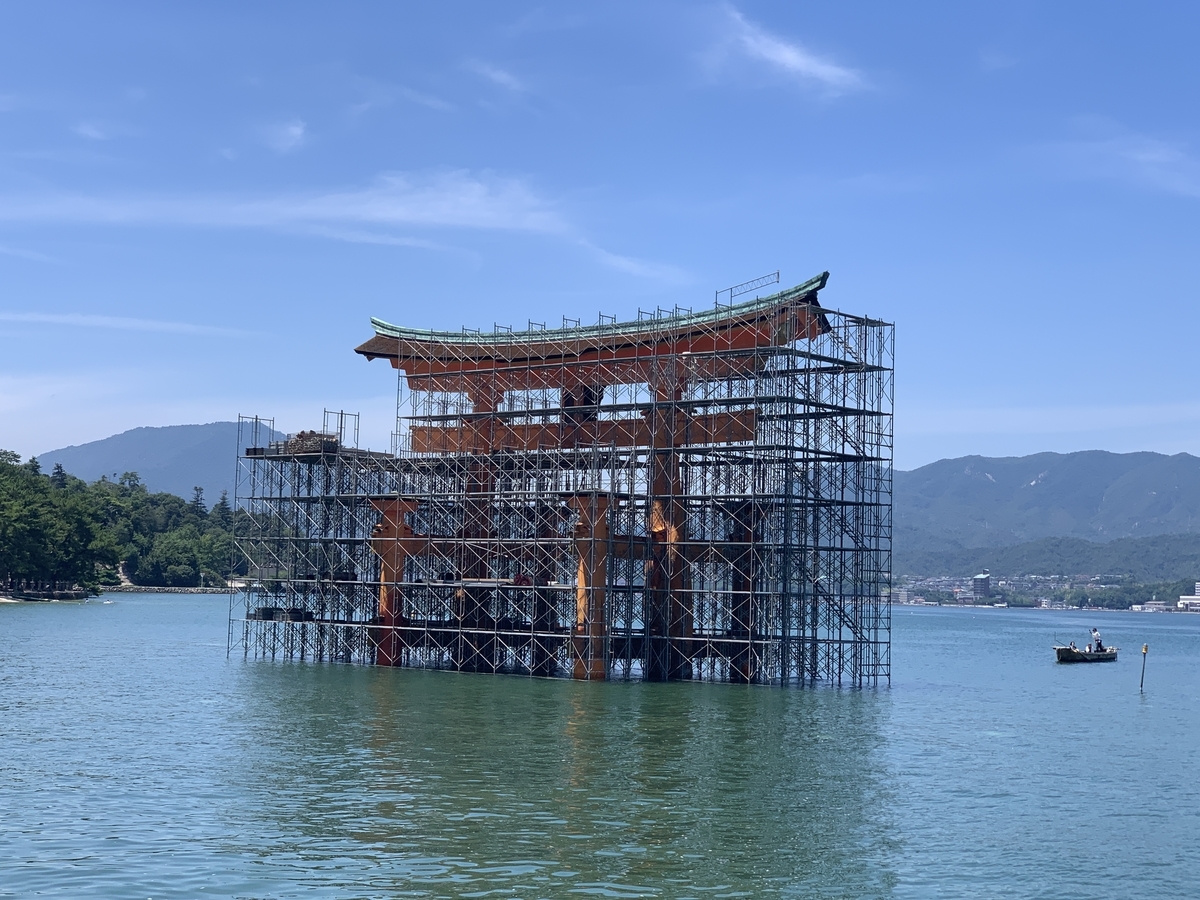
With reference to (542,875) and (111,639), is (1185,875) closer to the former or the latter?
(542,875)

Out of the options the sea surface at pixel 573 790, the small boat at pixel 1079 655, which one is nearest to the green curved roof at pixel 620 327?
the sea surface at pixel 573 790

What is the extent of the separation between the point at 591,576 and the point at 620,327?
42.2ft

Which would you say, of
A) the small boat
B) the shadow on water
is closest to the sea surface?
the shadow on water

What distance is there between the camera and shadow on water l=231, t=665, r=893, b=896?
2647cm

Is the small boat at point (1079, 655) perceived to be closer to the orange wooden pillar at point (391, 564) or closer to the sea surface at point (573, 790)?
the sea surface at point (573, 790)

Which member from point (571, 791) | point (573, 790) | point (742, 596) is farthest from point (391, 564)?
point (571, 791)

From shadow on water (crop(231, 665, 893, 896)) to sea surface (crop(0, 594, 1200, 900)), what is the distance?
0.33 ft

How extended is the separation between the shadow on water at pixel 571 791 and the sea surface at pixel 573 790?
10 cm

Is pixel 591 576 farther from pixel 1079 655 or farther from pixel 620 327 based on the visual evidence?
pixel 1079 655

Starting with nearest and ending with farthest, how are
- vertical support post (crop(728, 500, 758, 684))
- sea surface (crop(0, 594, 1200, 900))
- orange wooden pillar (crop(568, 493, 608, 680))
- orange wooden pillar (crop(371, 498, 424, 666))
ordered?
sea surface (crop(0, 594, 1200, 900))
vertical support post (crop(728, 500, 758, 684))
orange wooden pillar (crop(568, 493, 608, 680))
orange wooden pillar (crop(371, 498, 424, 666))

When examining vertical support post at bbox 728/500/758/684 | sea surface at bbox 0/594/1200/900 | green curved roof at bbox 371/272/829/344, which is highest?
green curved roof at bbox 371/272/829/344

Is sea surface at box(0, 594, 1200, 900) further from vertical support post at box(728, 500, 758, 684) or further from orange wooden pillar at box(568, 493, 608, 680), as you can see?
vertical support post at box(728, 500, 758, 684)

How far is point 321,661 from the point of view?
227 feet

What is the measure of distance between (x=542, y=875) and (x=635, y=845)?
3.31m
